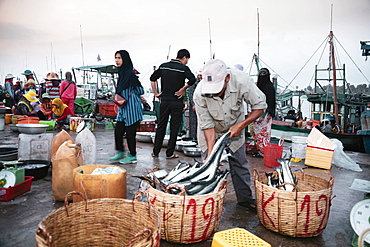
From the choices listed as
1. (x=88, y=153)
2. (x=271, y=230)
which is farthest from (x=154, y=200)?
(x=88, y=153)

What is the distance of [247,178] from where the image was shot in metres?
3.32

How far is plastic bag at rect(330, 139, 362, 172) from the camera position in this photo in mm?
5651

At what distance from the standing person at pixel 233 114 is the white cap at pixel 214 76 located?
3 cm

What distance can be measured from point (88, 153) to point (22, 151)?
1.12 meters

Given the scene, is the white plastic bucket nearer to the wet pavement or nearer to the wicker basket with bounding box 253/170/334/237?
the wet pavement

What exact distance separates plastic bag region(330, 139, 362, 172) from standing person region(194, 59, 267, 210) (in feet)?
11.7

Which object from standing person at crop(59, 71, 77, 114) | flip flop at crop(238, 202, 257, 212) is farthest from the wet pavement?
standing person at crop(59, 71, 77, 114)

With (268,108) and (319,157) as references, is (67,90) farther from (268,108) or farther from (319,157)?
(319,157)

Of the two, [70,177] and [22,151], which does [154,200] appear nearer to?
[70,177]

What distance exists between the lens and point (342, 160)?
5793mm

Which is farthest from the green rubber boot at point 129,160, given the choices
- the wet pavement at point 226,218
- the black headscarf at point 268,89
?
the black headscarf at point 268,89

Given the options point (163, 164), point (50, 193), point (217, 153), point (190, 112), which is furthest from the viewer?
point (190, 112)

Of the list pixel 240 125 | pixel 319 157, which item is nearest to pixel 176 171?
pixel 240 125

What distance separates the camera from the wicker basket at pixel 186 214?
89.7 inches
